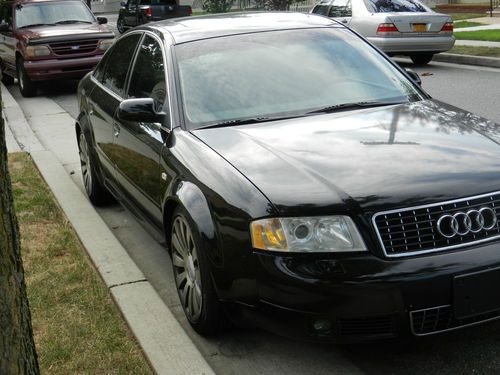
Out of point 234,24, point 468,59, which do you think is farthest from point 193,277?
point 468,59

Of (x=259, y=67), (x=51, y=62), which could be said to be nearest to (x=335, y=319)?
(x=259, y=67)

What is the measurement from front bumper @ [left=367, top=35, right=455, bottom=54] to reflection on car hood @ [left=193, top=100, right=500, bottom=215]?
10883 mm

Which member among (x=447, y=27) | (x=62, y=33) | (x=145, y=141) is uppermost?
(x=145, y=141)

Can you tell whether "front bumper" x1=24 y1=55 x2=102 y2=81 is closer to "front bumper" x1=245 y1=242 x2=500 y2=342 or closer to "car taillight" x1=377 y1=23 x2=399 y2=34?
"car taillight" x1=377 y1=23 x2=399 y2=34

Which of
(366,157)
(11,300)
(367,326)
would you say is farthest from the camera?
(366,157)

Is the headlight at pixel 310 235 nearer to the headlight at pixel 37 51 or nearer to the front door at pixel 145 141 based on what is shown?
the front door at pixel 145 141

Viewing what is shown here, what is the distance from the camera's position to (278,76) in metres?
4.84

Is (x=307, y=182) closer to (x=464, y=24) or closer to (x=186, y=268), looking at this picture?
(x=186, y=268)

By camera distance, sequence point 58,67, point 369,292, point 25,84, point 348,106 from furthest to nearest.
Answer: point 25,84 → point 58,67 → point 348,106 → point 369,292

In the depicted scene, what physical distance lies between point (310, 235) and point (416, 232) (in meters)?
0.46

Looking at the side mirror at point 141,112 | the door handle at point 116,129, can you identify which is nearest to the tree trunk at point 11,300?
the side mirror at point 141,112

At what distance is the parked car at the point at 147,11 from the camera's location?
96.2 ft

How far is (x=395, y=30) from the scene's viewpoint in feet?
50.0

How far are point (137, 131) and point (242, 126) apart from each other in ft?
→ 3.12
